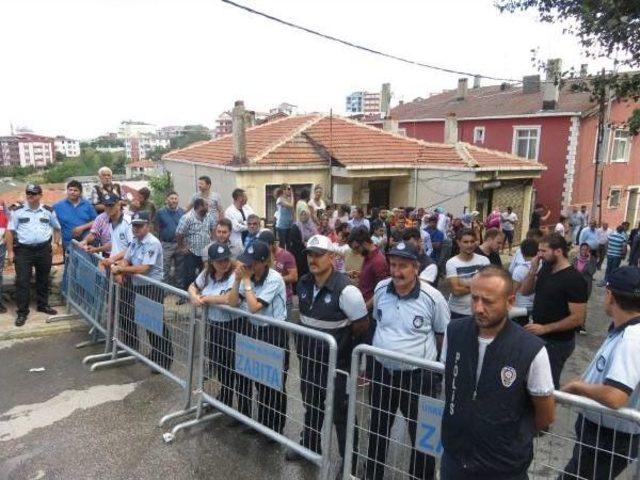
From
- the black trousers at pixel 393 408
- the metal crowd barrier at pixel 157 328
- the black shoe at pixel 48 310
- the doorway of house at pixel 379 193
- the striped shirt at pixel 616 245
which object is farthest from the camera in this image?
the doorway of house at pixel 379 193

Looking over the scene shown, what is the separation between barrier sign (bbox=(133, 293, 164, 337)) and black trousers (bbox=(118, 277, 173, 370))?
58 mm

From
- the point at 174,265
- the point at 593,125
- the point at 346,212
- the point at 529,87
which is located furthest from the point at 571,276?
the point at 529,87

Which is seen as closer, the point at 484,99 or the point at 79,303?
the point at 79,303

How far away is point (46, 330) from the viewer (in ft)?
21.6

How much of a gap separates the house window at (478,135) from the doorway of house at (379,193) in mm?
11861

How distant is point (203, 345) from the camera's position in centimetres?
438

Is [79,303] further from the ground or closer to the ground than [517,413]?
closer to the ground

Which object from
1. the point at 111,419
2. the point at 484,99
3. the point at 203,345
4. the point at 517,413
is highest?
the point at 484,99

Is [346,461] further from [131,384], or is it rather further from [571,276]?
[131,384]

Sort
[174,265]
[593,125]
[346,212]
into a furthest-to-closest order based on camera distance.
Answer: [593,125], [346,212], [174,265]

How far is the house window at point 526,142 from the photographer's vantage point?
25.9 metres

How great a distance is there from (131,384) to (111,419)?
0.71 meters

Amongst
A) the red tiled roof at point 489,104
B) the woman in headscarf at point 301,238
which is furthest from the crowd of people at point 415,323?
the red tiled roof at point 489,104

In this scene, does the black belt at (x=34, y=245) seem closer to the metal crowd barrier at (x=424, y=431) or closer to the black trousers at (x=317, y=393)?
the black trousers at (x=317, y=393)
